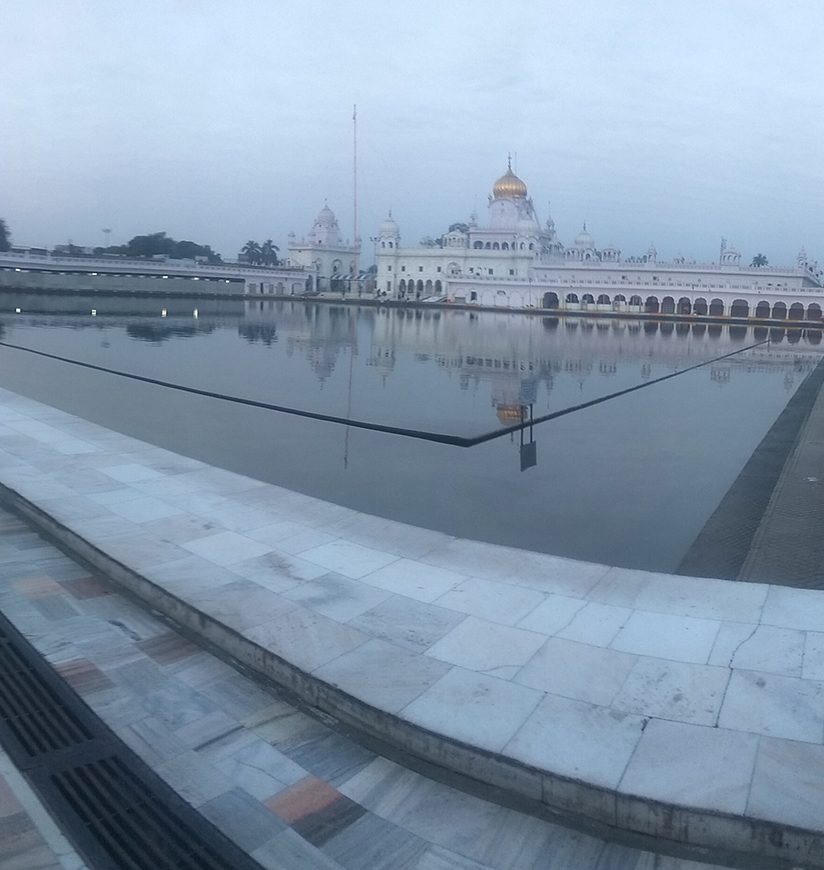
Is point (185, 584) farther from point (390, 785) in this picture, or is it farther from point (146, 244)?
point (146, 244)

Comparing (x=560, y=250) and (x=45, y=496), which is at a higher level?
(x=560, y=250)

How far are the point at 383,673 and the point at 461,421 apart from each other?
24.0ft

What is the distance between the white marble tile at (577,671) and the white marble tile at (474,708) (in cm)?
11

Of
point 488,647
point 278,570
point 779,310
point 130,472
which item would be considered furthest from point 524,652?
point 779,310

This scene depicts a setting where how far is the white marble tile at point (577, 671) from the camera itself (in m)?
3.21

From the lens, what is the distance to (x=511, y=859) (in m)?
2.44

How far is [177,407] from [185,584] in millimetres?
7081

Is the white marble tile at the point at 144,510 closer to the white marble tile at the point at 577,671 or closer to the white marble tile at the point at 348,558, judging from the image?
the white marble tile at the point at 348,558

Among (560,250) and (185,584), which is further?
(560,250)

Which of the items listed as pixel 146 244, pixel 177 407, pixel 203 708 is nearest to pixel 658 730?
pixel 203 708

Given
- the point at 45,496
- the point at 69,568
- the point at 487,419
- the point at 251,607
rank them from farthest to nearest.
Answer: the point at 487,419, the point at 45,496, the point at 69,568, the point at 251,607

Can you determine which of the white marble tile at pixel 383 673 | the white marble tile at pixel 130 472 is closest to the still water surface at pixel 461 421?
the white marble tile at pixel 130 472

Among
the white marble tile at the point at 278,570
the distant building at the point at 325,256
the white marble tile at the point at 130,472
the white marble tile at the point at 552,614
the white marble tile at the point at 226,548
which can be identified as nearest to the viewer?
the white marble tile at the point at 552,614

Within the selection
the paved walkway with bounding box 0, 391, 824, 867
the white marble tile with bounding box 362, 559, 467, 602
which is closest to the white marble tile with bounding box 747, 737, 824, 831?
the paved walkway with bounding box 0, 391, 824, 867
